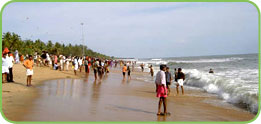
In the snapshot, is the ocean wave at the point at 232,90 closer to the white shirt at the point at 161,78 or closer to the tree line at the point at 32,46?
the white shirt at the point at 161,78

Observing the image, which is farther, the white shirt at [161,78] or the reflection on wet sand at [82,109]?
the white shirt at [161,78]

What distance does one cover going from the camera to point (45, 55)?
2875cm

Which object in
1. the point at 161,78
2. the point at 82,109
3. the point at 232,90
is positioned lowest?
the point at 232,90

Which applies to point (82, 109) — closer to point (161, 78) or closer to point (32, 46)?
point (161, 78)

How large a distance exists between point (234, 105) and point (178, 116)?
491cm

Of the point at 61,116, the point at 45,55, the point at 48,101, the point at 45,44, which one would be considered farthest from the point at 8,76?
the point at 45,44

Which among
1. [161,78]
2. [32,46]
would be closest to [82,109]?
[161,78]

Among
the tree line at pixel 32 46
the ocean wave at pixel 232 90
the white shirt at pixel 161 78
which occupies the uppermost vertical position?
the tree line at pixel 32 46

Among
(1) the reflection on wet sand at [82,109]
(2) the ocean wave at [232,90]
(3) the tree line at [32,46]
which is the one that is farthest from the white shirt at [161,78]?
(3) the tree line at [32,46]

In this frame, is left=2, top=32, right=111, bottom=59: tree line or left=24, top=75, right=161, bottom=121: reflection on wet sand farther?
Answer: left=2, top=32, right=111, bottom=59: tree line

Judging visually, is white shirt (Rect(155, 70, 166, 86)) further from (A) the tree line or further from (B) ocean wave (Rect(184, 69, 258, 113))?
(A) the tree line

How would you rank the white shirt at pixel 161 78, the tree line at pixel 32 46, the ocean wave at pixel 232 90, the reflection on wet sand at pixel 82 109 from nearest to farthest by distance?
the reflection on wet sand at pixel 82 109
the white shirt at pixel 161 78
the ocean wave at pixel 232 90
the tree line at pixel 32 46

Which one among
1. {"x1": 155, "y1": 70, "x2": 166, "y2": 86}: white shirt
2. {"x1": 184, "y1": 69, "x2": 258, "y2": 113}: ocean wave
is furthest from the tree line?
{"x1": 155, "y1": 70, "x2": 166, "y2": 86}: white shirt

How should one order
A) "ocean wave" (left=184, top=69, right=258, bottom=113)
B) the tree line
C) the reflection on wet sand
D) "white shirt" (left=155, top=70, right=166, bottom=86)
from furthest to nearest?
the tree line, "ocean wave" (left=184, top=69, right=258, bottom=113), "white shirt" (left=155, top=70, right=166, bottom=86), the reflection on wet sand
